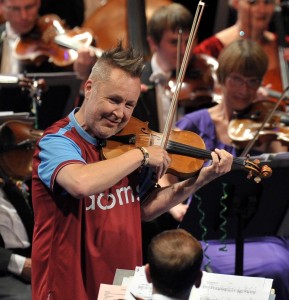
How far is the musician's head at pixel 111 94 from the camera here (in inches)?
116

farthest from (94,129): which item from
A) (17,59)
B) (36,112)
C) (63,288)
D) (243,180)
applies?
(17,59)

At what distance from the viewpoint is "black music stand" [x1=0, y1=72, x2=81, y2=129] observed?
184 inches

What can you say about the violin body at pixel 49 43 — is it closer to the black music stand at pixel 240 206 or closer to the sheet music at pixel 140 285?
the black music stand at pixel 240 206

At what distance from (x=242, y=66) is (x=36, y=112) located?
4.00 feet

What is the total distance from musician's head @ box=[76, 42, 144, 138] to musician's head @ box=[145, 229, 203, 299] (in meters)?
0.62

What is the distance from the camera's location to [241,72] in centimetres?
441

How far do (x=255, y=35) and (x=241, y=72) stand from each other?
50.4 inches

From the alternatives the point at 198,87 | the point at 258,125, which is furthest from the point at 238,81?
the point at 198,87

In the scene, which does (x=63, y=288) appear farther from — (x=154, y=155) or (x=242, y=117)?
(x=242, y=117)

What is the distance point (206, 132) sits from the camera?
438 centimetres

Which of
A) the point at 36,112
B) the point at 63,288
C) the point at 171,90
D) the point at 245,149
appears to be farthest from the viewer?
the point at 171,90

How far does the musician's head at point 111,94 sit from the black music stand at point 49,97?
166 cm

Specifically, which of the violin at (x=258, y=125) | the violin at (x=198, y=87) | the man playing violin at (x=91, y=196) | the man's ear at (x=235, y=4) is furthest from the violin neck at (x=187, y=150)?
the man's ear at (x=235, y=4)

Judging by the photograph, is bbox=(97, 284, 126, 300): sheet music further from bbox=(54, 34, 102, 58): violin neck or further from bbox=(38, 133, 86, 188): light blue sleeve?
bbox=(54, 34, 102, 58): violin neck
